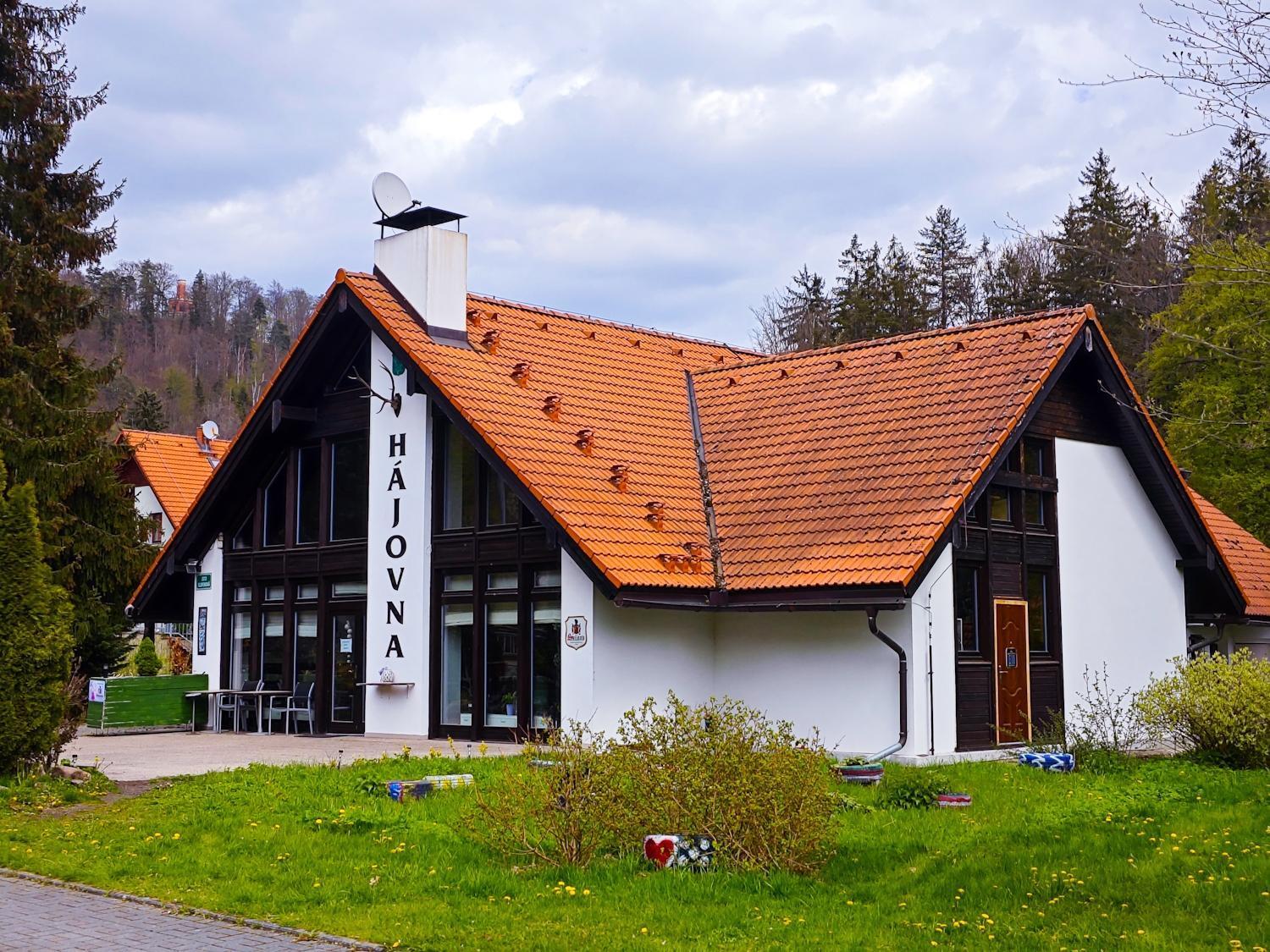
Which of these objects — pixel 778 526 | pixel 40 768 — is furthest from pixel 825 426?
pixel 40 768

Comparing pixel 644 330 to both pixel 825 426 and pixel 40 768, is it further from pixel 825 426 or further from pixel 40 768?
pixel 40 768

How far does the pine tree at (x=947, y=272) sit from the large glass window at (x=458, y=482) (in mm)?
34586

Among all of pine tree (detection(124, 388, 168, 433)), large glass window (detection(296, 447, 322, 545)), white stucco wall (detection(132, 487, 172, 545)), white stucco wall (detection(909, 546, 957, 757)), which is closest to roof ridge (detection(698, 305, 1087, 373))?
white stucco wall (detection(909, 546, 957, 757))

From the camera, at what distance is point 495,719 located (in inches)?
760

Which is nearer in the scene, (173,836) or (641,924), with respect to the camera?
(641,924)

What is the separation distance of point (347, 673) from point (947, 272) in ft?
127

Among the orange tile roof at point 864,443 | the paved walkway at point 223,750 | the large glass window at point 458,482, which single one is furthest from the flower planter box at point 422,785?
the large glass window at point 458,482

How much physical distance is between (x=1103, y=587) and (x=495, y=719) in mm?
8882

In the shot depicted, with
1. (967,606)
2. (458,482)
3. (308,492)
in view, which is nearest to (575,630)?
(458,482)

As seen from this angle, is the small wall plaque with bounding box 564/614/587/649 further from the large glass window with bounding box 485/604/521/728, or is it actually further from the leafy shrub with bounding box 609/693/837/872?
the leafy shrub with bounding box 609/693/837/872

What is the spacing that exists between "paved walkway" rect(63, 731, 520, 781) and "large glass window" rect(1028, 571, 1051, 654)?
7.13 m

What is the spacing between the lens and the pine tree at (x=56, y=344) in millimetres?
28250

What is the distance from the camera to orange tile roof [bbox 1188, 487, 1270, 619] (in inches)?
938

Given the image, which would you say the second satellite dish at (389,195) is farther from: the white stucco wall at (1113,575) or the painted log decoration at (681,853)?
the painted log decoration at (681,853)
